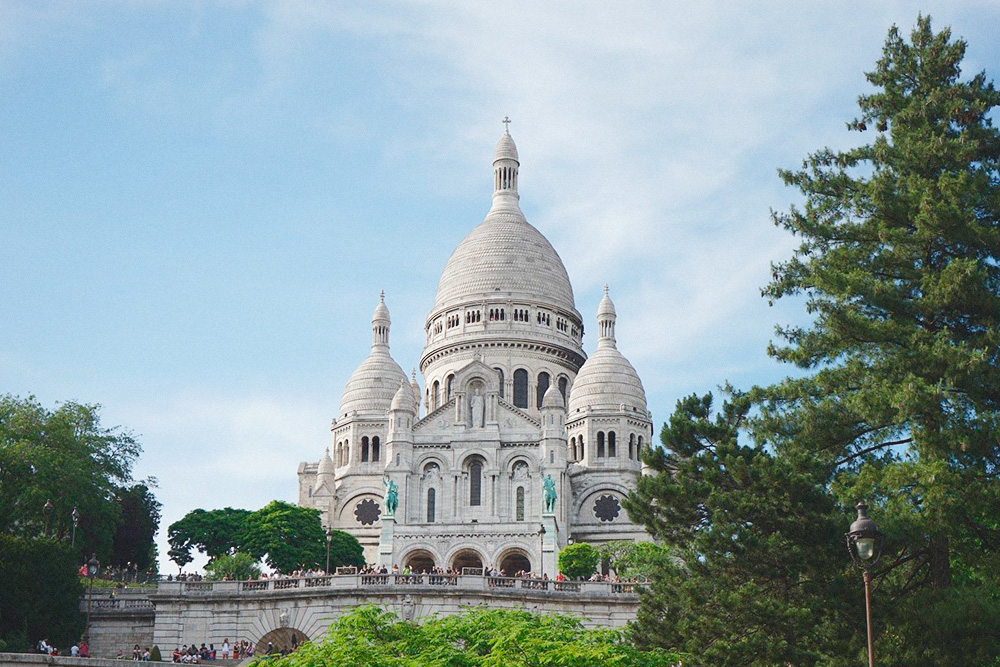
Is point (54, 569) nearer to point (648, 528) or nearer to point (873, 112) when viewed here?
point (648, 528)

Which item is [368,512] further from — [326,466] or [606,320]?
[606,320]

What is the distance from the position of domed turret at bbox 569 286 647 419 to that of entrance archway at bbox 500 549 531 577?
14.4m

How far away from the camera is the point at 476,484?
93.1 metres

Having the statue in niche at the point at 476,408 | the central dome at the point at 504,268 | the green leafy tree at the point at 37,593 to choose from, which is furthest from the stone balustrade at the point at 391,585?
the central dome at the point at 504,268

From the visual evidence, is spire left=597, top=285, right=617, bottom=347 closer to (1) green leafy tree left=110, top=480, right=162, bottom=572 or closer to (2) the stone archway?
(1) green leafy tree left=110, top=480, right=162, bottom=572

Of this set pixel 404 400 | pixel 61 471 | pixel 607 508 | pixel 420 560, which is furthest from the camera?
pixel 607 508

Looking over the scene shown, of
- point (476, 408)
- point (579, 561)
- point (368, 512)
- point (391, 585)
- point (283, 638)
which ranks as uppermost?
point (476, 408)

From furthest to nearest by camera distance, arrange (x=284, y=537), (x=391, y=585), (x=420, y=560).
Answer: (x=420, y=560)
(x=284, y=537)
(x=391, y=585)

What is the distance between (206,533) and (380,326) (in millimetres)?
31433

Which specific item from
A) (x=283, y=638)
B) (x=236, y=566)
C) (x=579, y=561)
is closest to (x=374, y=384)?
(x=579, y=561)

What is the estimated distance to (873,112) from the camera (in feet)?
124

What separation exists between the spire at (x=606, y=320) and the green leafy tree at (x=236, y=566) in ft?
123

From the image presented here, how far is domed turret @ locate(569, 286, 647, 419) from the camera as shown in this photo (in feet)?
327

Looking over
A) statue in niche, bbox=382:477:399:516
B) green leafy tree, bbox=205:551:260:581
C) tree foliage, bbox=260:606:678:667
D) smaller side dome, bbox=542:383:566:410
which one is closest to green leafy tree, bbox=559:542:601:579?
statue in niche, bbox=382:477:399:516
